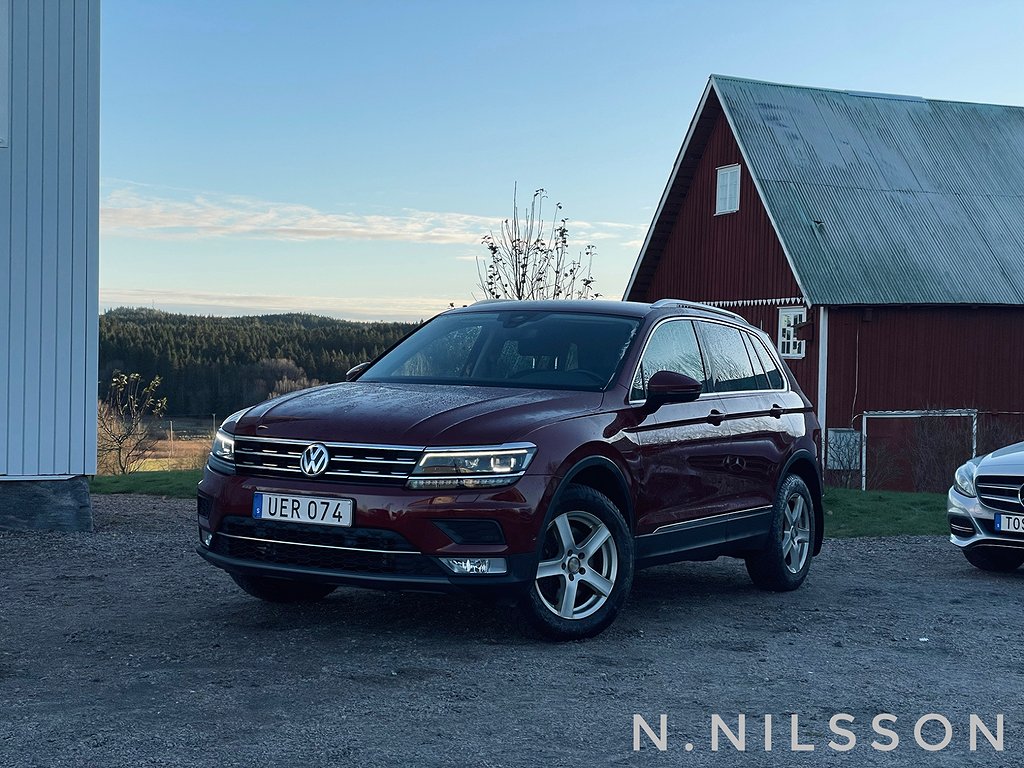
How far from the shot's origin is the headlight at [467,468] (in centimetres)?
624

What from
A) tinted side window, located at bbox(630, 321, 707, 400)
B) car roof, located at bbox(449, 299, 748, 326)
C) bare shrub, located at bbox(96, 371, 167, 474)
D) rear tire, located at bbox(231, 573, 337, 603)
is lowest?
bare shrub, located at bbox(96, 371, 167, 474)

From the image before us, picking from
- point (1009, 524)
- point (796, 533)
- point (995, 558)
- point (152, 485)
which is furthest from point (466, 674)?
point (152, 485)

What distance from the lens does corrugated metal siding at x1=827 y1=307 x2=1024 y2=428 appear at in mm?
28688

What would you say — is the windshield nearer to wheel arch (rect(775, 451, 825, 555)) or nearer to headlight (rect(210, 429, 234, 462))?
headlight (rect(210, 429, 234, 462))

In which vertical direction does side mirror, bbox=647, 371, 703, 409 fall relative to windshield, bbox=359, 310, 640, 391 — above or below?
below

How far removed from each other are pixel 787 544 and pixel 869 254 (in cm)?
2092

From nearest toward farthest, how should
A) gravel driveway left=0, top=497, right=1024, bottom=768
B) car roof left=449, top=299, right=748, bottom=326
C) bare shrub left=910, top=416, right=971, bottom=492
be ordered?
gravel driveway left=0, top=497, right=1024, bottom=768 < car roof left=449, top=299, right=748, bottom=326 < bare shrub left=910, top=416, right=971, bottom=492

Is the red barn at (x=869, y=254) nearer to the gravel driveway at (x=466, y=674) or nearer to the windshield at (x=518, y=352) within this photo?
the gravel driveway at (x=466, y=674)

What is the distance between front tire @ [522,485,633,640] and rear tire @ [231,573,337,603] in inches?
55.7

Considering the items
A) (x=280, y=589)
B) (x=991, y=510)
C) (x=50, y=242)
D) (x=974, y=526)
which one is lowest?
(x=280, y=589)

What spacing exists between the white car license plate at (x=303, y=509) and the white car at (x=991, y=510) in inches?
223

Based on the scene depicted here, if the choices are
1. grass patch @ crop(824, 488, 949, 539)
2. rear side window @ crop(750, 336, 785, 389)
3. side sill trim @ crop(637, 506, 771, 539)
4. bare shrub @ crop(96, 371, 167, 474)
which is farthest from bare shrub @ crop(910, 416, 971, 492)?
bare shrub @ crop(96, 371, 167, 474)

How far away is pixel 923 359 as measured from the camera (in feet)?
97.3

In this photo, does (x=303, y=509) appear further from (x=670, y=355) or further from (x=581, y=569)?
(x=670, y=355)
